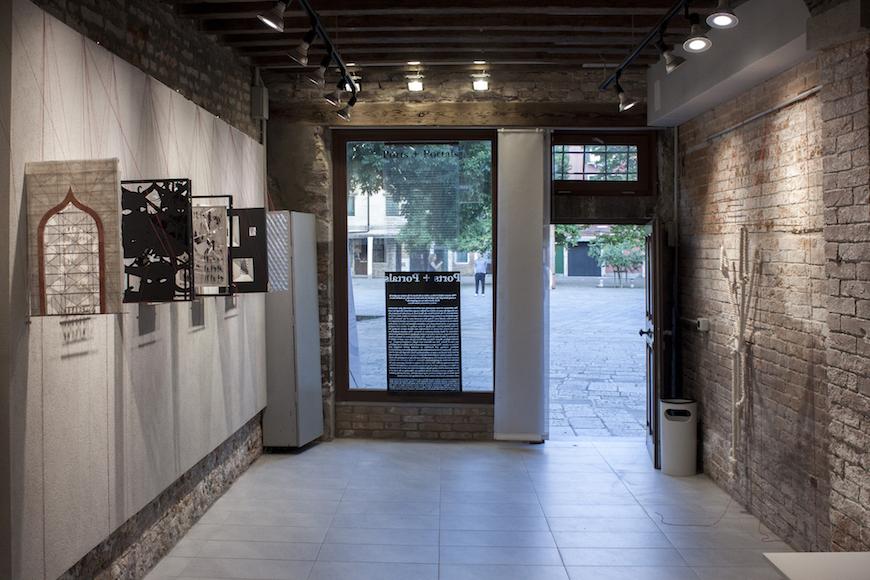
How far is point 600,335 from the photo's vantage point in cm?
1536

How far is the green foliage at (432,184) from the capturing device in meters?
8.09

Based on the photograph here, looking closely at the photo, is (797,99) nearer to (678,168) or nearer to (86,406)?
(678,168)

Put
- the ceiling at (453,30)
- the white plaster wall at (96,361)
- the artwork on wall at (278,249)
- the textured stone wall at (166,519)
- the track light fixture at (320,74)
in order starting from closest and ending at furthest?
1. the white plaster wall at (96,361)
2. the textured stone wall at (166,519)
3. the ceiling at (453,30)
4. the track light fixture at (320,74)
5. the artwork on wall at (278,249)

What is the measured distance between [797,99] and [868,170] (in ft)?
4.45

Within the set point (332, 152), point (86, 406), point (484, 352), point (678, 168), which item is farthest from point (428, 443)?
point (86, 406)

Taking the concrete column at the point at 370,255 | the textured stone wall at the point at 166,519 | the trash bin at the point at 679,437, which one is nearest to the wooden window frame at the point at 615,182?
the concrete column at the point at 370,255

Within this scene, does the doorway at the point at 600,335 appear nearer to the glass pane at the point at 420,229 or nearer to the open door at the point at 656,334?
the open door at the point at 656,334

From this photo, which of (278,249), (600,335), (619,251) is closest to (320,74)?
(278,249)

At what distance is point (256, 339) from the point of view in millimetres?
7105

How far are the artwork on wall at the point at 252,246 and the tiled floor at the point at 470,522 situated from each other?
5.59 ft

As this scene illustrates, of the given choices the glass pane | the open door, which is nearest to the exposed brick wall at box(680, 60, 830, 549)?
the open door

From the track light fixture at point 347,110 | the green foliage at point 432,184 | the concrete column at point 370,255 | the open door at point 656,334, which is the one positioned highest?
the track light fixture at point 347,110

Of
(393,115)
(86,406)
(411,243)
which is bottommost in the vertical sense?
(86,406)

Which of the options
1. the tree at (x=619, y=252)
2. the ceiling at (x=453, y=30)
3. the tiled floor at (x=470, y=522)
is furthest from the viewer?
the tree at (x=619, y=252)
